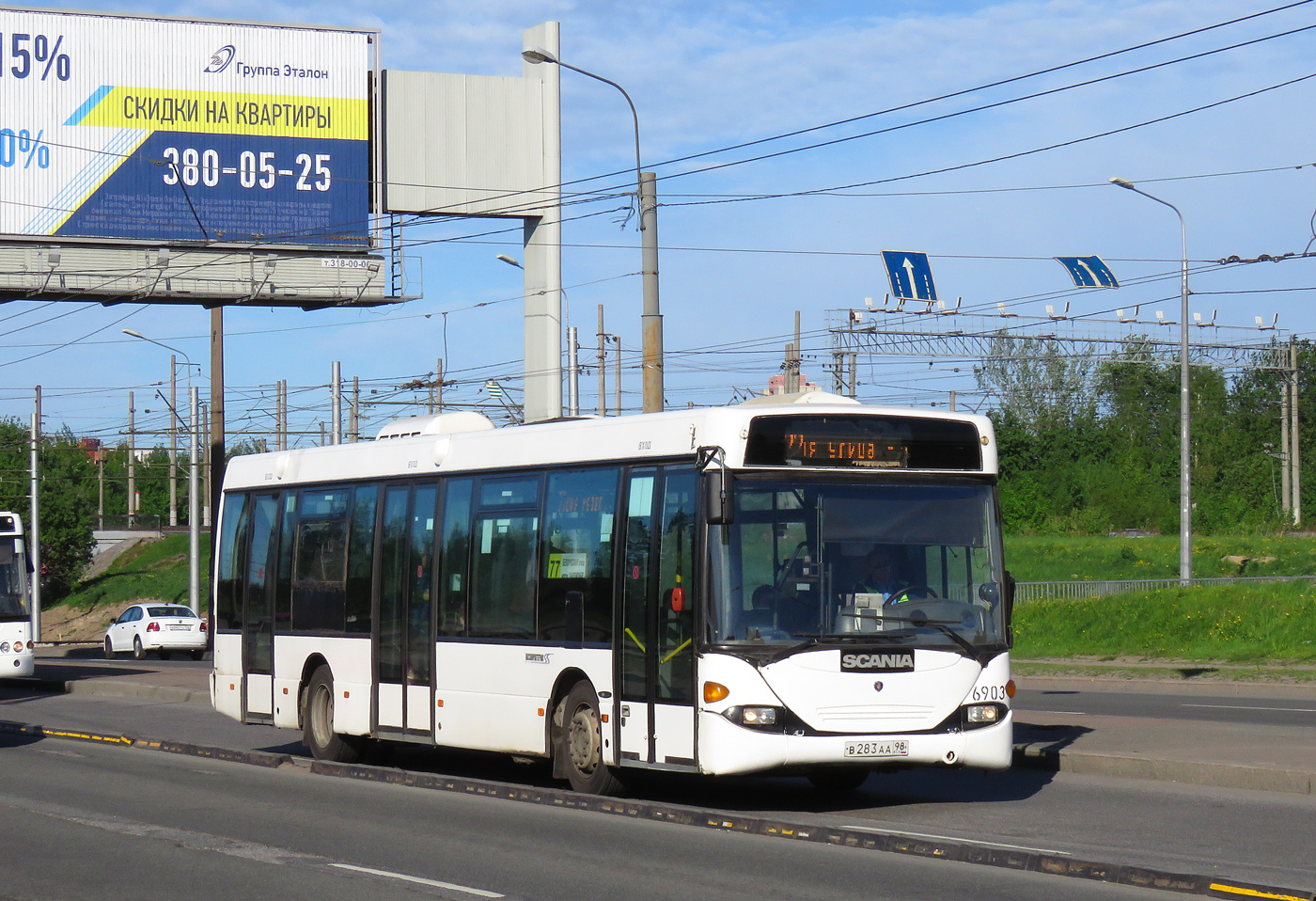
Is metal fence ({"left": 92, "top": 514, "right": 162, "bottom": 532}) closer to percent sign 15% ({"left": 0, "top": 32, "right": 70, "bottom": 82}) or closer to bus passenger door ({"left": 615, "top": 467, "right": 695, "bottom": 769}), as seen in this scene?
percent sign 15% ({"left": 0, "top": 32, "right": 70, "bottom": 82})

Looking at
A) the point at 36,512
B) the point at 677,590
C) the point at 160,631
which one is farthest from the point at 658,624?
the point at 36,512

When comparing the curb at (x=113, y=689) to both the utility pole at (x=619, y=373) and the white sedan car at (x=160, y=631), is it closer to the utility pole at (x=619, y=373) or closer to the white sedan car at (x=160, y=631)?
the white sedan car at (x=160, y=631)

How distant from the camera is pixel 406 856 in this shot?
9.55 meters

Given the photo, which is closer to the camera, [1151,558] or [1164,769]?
[1164,769]

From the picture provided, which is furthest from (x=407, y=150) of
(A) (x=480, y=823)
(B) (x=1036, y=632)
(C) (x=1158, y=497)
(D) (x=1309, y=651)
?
(C) (x=1158, y=497)

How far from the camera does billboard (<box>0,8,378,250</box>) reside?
35.6 meters

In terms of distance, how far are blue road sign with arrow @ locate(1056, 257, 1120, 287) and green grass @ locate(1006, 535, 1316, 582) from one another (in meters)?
8.86

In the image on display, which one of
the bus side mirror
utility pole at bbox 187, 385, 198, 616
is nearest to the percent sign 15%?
utility pole at bbox 187, 385, 198, 616

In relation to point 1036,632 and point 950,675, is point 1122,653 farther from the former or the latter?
point 950,675

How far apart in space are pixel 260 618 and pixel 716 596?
7.53 metres

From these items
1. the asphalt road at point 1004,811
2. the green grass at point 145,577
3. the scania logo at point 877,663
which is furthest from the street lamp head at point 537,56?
the green grass at point 145,577

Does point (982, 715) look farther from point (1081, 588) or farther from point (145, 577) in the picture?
point (145, 577)

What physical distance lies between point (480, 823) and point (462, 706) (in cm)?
264

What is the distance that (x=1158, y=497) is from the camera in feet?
264
